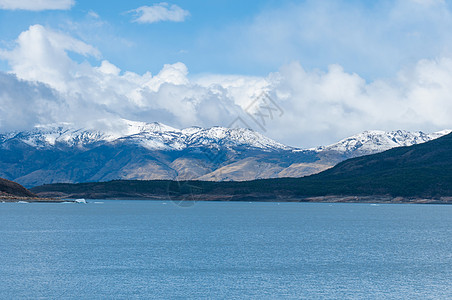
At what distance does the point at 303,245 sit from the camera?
105562mm

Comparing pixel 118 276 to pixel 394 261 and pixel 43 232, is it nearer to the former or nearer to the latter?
pixel 394 261

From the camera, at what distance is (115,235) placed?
124 m

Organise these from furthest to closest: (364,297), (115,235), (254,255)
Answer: (115,235)
(254,255)
(364,297)

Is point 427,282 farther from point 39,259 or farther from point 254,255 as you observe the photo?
point 39,259

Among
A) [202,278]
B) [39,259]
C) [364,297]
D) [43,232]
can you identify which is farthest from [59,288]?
[43,232]

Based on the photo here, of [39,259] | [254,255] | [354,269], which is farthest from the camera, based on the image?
[254,255]

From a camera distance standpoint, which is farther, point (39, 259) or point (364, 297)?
point (39, 259)

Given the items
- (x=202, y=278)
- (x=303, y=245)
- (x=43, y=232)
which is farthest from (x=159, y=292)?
(x=43, y=232)

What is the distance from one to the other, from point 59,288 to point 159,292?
1105cm

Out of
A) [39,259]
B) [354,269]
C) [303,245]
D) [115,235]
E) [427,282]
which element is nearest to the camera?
[427,282]

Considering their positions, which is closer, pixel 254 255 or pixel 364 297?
pixel 364 297

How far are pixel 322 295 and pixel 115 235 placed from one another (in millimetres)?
72642

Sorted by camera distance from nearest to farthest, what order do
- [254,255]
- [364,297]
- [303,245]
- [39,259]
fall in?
[364,297] → [39,259] → [254,255] → [303,245]

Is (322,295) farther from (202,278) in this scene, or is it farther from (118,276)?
(118,276)
